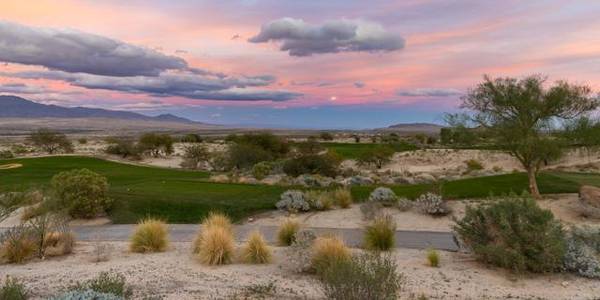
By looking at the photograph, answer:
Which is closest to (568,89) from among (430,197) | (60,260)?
(430,197)

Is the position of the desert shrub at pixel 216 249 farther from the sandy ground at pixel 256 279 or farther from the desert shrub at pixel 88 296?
the desert shrub at pixel 88 296

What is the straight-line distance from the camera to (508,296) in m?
9.12

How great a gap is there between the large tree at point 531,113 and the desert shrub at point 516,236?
1014cm

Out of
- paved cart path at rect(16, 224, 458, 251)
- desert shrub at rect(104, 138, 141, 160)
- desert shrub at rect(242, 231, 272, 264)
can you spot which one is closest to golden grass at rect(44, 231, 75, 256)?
paved cart path at rect(16, 224, 458, 251)

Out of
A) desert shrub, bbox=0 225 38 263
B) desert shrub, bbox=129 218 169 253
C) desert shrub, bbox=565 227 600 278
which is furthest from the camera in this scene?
desert shrub, bbox=129 218 169 253

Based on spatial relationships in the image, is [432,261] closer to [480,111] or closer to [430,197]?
[430,197]

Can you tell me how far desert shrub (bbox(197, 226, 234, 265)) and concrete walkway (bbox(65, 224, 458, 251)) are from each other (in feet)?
9.87

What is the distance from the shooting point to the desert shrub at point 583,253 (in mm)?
10453

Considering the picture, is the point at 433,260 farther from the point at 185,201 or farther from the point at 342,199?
the point at 185,201

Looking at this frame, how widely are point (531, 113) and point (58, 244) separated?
19.4 metres

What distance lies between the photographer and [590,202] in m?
19.1

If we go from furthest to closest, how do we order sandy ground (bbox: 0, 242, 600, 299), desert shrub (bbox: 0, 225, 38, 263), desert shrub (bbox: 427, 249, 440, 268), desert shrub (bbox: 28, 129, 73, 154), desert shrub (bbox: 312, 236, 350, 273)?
1. desert shrub (bbox: 28, 129, 73, 154)
2. desert shrub (bbox: 0, 225, 38, 263)
3. desert shrub (bbox: 427, 249, 440, 268)
4. desert shrub (bbox: 312, 236, 350, 273)
5. sandy ground (bbox: 0, 242, 600, 299)

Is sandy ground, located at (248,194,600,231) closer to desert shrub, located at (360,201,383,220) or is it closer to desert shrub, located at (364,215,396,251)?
desert shrub, located at (360,201,383,220)

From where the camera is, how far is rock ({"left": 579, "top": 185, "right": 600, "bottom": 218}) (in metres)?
18.7
